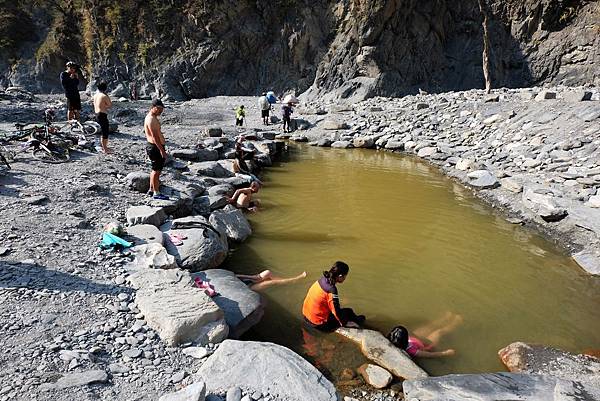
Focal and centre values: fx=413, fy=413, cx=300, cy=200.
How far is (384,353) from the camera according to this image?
16.7 feet

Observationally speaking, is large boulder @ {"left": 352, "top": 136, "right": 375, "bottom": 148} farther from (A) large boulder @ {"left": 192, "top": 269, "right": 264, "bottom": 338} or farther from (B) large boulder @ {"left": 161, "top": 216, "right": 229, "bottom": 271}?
(A) large boulder @ {"left": 192, "top": 269, "right": 264, "bottom": 338}

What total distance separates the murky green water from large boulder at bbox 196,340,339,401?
984 mm

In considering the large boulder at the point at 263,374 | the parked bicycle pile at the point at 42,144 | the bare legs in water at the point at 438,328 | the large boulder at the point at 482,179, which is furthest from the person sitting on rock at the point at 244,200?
the large boulder at the point at 482,179

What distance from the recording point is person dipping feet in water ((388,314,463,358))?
5.25 meters

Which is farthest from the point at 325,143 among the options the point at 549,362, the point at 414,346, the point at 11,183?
the point at 549,362

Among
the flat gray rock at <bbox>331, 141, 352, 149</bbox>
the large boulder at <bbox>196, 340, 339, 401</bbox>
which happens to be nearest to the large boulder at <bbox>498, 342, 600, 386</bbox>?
the large boulder at <bbox>196, 340, 339, 401</bbox>

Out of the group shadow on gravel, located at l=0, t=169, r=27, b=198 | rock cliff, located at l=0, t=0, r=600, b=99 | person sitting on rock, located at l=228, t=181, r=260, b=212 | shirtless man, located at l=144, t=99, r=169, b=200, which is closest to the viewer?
shadow on gravel, located at l=0, t=169, r=27, b=198

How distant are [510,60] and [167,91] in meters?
28.8

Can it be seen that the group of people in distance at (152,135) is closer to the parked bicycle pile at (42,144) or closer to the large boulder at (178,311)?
the parked bicycle pile at (42,144)

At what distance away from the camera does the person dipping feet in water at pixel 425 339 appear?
207 inches

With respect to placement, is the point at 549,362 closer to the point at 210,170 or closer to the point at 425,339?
the point at 425,339

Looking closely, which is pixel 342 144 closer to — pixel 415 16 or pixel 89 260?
pixel 89 260

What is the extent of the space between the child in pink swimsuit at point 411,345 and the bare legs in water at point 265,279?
211 centimetres

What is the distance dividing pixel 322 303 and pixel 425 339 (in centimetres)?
149
